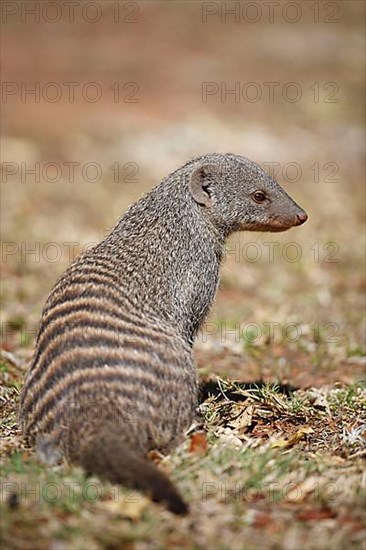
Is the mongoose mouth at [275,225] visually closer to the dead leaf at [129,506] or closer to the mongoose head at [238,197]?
the mongoose head at [238,197]

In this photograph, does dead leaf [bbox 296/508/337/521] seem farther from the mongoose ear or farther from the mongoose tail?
the mongoose ear

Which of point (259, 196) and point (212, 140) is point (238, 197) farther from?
point (212, 140)

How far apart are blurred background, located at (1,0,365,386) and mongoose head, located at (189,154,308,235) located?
29 centimetres

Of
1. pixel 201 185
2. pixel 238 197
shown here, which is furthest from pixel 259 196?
pixel 201 185

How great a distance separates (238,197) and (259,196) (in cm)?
13

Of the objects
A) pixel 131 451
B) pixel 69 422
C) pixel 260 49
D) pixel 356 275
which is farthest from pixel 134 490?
pixel 260 49

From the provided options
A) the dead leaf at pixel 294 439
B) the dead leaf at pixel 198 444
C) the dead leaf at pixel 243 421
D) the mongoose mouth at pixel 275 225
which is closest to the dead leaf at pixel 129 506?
the dead leaf at pixel 198 444

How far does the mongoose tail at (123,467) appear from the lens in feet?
9.29

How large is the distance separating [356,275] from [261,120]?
286 inches

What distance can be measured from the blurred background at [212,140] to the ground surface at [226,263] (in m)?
0.04

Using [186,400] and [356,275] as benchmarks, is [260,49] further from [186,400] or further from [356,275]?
[186,400]

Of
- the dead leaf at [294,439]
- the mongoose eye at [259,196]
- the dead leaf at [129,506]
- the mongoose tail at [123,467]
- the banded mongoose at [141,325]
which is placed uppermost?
the mongoose eye at [259,196]

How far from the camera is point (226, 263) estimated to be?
8.29m

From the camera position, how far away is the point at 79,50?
2120cm
